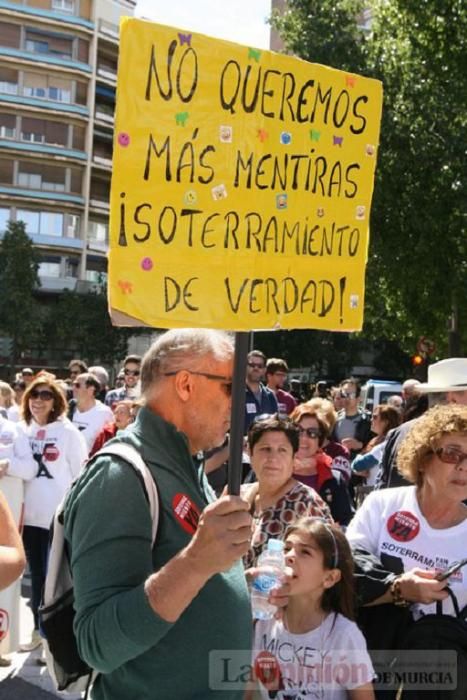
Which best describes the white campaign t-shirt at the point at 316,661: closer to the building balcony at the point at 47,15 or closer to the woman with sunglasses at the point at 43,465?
the woman with sunglasses at the point at 43,465

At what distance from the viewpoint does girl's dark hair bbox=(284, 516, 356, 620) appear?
10.3ft

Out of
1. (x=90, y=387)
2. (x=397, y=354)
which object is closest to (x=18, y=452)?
(x=90, y=387)

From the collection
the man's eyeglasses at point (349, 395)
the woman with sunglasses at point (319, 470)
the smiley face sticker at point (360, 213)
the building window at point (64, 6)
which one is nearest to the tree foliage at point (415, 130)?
the man's eyeglasses at point (349, 395)

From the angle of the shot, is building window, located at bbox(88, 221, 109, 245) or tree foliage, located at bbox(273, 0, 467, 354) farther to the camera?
building window, located at bbox(88, 221, 109, 245)

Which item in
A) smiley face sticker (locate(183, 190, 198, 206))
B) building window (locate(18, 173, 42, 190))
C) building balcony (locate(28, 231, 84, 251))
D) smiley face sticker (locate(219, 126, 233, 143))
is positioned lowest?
smiley face sticker (locate(183, 190, 198, 206))

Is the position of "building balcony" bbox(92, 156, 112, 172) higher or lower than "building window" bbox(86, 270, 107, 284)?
higher

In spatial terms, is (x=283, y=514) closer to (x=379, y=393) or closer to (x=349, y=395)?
(x=349, y=395)

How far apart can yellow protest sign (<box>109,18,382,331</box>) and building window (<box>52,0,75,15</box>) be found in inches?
2217

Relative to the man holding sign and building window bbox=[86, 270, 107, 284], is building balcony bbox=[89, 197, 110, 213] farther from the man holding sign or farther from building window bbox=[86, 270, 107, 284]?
the man holding sign

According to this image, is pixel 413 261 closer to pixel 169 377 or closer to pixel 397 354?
pixel 169 377

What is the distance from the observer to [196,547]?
1954 millimetres

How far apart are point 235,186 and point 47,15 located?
5538 cm

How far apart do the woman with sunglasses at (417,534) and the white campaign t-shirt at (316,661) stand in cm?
12

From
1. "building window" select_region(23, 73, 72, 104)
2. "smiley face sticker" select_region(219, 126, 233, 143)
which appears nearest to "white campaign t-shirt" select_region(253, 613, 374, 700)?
"smiley face sticker" select_region(219, 126, 233, 143)
